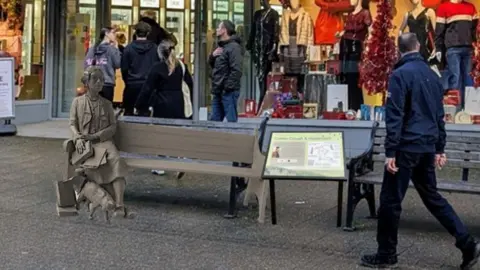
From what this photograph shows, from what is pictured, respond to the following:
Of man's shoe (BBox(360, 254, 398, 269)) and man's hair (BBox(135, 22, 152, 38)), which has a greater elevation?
man's hair (BBox(135, 22, 152, 38))

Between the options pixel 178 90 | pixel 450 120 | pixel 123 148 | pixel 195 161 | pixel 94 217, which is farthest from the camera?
pixel 450 120

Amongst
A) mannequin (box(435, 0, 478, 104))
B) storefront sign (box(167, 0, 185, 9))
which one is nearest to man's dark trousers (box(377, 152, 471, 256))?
mannequin (box(435, 0, 478, 104))

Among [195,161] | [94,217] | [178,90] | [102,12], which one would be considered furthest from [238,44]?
[102,12]

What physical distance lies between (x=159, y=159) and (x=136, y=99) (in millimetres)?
2166

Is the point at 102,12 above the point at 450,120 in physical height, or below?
above

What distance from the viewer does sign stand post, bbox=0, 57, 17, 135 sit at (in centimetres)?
1313

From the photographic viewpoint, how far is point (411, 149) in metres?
Result: 5.84

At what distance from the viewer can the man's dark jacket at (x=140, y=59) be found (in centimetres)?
1047

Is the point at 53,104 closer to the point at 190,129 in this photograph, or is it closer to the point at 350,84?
the point at 350,84

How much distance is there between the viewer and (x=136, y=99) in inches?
412

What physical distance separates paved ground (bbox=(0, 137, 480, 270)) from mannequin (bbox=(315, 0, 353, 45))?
3.64m

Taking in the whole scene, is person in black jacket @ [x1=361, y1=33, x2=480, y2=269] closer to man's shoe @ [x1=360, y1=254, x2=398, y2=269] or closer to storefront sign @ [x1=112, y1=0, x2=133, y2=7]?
man's shoe @ [x1=360, y1=254, x2=398, y2=269]

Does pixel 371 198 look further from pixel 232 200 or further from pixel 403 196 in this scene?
pixel 403 196

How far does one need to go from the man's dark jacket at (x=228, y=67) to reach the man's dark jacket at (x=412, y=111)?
429cm
